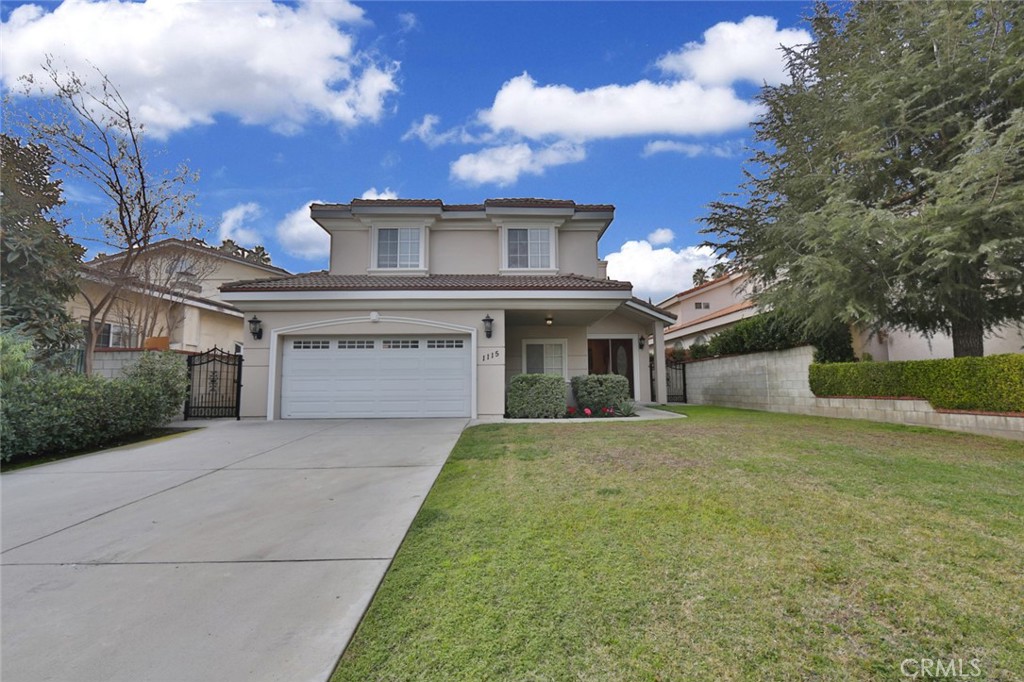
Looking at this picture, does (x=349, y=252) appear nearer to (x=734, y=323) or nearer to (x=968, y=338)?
(x=734, y=323)

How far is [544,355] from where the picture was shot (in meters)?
14.5

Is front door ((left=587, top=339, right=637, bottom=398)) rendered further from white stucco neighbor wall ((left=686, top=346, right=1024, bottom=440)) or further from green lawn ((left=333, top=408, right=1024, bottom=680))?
green lawn ((left=333, top=408, right=1024, bottom=680))

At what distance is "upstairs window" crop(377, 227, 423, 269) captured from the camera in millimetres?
14141

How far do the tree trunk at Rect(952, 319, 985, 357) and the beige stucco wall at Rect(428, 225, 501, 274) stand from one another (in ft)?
35.6

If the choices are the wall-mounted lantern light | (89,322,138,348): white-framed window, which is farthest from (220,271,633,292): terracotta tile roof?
(89,322,138,348): white-framed window

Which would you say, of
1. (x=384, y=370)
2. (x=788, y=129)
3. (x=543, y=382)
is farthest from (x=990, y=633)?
(x=788, y=129)

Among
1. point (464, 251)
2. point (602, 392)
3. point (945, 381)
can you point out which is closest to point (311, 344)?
point (464, 251)

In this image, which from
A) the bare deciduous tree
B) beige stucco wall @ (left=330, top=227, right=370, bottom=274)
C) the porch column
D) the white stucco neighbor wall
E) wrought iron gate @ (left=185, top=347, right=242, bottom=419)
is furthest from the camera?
the porch column

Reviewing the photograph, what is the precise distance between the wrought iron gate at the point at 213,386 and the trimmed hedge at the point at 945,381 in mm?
14485

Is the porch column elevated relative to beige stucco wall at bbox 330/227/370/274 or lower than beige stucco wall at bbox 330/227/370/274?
lower

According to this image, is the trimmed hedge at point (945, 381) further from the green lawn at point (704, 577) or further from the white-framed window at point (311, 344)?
the white-framed window at point (311, 344)

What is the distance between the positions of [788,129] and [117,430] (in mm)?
15171

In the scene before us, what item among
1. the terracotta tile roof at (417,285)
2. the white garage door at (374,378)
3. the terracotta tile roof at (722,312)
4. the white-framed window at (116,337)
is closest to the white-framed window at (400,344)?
the white garage door at (374,378)

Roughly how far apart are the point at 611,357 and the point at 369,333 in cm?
995
